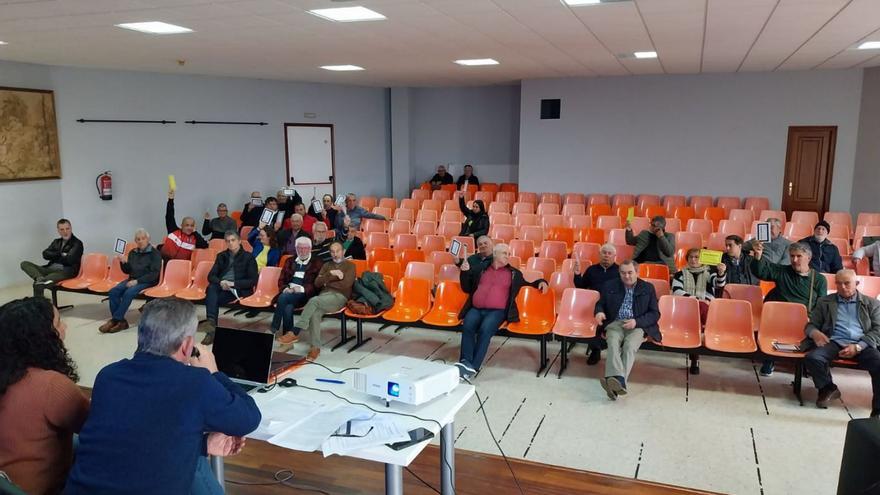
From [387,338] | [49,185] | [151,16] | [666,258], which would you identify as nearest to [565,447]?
[387,338]

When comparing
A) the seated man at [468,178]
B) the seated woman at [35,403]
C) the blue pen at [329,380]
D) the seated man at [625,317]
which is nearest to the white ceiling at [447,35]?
the seated man at [625,317]

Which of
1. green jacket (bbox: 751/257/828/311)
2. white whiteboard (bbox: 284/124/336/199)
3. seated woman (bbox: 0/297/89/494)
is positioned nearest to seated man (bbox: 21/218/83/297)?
white whiteboard (bbox: 284/124/336/199)

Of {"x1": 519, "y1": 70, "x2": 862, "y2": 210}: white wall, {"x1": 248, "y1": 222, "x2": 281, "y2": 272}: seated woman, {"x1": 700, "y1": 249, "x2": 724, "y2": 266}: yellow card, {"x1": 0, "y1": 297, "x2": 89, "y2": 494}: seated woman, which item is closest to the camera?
{"x1": 0, "y1": 297, "x2": 89, "y2": 494}: seated woman

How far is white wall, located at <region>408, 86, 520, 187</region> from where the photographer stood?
49.3 feet

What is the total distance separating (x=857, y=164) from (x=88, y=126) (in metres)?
12.5

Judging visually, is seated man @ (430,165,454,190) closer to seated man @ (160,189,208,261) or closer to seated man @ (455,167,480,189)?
seated man @ (455,167,480,189)

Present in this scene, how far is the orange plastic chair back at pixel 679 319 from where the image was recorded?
5.37 metres

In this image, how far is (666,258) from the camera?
702 centimetres

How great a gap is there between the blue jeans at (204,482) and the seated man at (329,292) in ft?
11.2

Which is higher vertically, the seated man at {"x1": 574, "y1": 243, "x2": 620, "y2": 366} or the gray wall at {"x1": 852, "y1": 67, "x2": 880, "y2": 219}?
the gray wall at {"x1": 852, "y1": 67, "x2": 880, "y2": 219}

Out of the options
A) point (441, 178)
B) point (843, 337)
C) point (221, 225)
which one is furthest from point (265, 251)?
point (441, 178)

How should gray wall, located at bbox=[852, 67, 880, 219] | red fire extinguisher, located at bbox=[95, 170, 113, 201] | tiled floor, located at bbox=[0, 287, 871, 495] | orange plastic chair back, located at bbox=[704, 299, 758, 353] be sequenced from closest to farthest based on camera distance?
tiled floor, located at bbox=[0, 287, 871, 495] → orange plastic chair back, located at bbox=[704, 299, 758, 353] → red fire extinguisher, located at bbox=[95, 170, 113, 201] → gray wall, located at bbox=[852, 67, 880, 219]

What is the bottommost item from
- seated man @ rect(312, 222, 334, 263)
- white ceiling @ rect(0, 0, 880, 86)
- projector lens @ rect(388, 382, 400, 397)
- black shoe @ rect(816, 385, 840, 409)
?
black shoe @ rect(816, 385, 840, 409)

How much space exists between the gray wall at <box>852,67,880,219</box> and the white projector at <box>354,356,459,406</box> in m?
10.3
